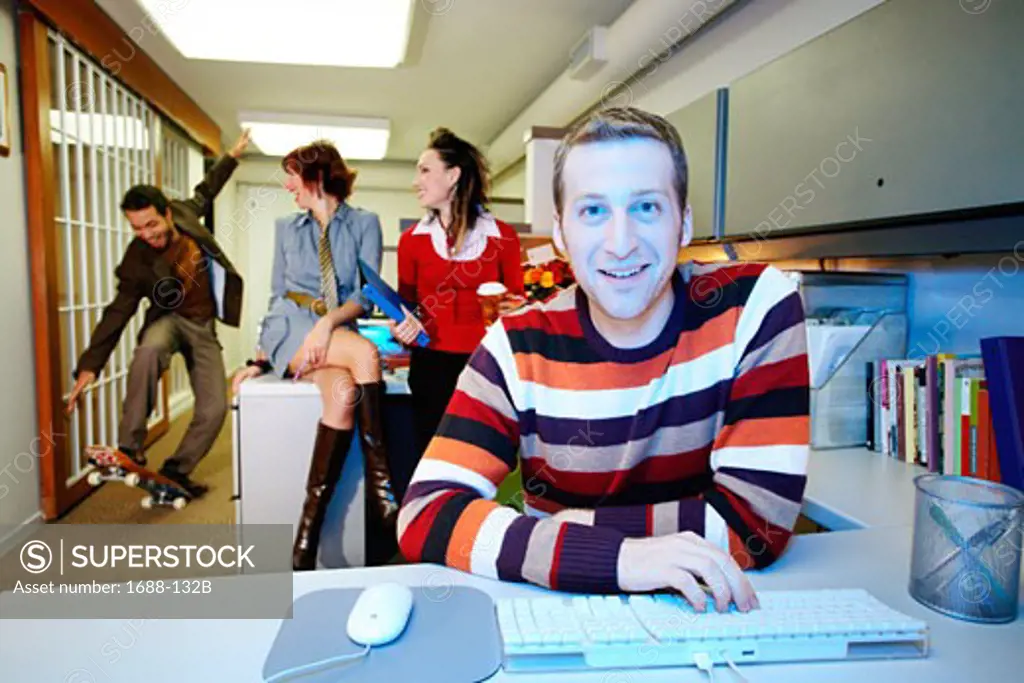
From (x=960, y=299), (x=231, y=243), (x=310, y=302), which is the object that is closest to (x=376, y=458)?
(x=310, y=302)

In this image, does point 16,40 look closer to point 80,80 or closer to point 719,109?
point 80,80

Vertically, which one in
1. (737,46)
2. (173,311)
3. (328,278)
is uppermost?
(737,46)

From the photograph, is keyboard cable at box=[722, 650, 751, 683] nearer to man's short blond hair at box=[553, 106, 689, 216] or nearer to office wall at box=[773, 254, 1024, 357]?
man's short blond hair at box=[553, 106, 689, 216]

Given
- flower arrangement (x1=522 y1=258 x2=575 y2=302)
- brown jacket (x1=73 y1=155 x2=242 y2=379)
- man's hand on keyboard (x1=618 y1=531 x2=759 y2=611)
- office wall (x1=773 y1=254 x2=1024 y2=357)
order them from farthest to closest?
brown jacket (x1=73 y1=155 x2=242 y2=379), flower arrangement (x1=522 y1=258 x2=575 y2=302), office wall (x1=773 y1=254 x2=1024 y2=357), man's hand on keyboard (x1=618 y1=531 x2=759 y2=611)

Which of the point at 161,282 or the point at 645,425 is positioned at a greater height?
the point at 161,282

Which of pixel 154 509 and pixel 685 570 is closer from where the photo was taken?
pixel 685 570

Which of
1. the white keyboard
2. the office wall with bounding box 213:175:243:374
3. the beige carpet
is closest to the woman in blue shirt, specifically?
the beige carpet

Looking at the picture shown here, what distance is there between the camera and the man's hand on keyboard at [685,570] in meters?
0.79

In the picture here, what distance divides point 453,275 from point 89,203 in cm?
284

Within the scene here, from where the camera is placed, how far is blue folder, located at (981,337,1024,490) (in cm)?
108

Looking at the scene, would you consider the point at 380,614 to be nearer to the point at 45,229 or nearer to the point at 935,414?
the point at 935,414

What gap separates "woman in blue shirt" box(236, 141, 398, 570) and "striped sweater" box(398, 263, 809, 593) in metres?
1.27

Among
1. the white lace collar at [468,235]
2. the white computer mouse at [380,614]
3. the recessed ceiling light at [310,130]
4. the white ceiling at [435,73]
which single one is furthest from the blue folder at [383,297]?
the recessed ceiling light at [310,130]

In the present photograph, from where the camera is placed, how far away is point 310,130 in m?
5.46
